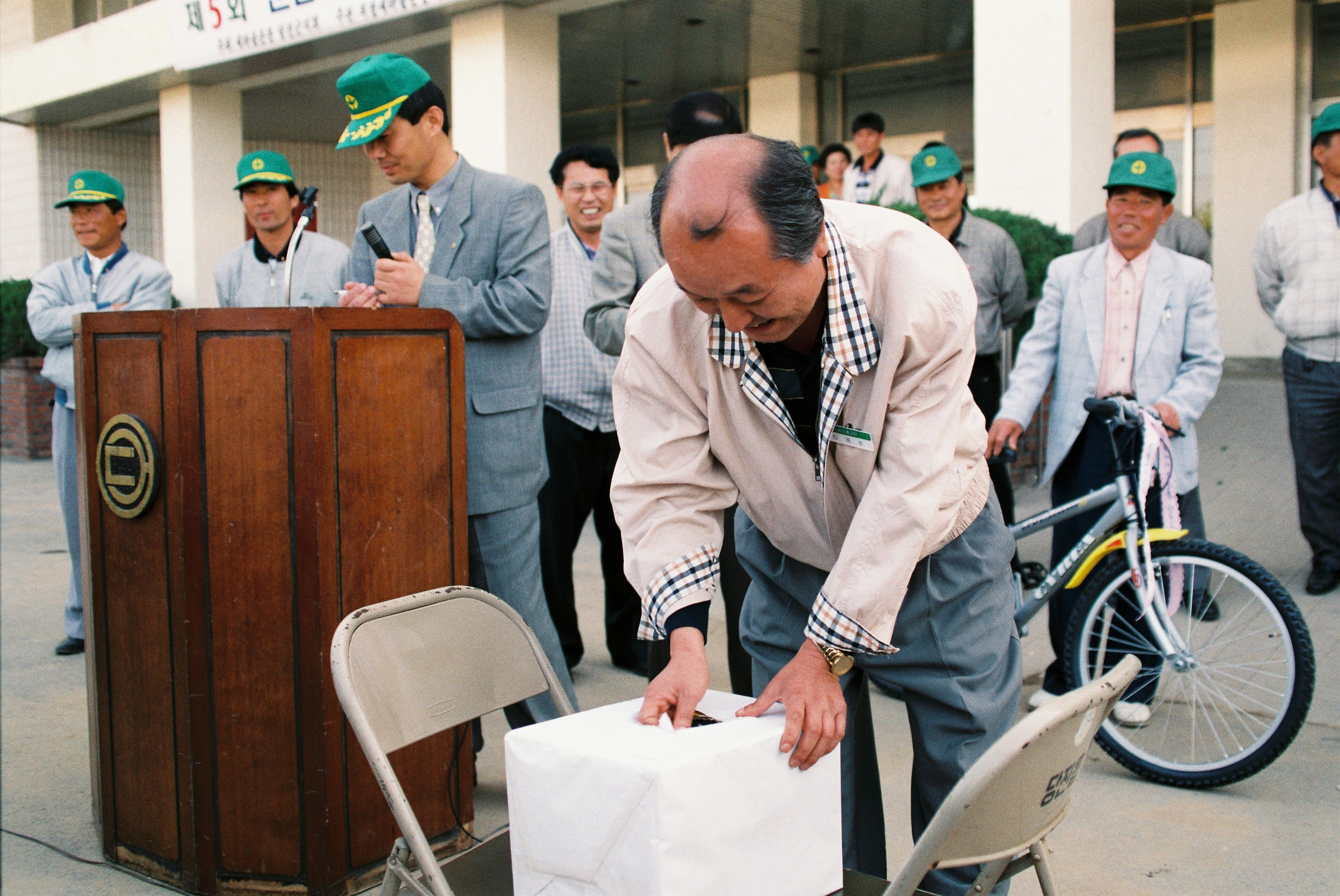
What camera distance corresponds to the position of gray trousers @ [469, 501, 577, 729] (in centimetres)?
316

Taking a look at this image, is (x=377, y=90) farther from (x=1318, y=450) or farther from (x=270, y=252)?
(x=1318, y=450)

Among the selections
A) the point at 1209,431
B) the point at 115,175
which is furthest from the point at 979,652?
the point at 115,175

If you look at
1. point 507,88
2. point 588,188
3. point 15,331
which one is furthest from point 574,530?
point 15,331

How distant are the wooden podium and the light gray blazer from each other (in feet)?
7.05

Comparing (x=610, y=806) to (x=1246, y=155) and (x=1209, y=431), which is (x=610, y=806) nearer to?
(x=1209, y=431)

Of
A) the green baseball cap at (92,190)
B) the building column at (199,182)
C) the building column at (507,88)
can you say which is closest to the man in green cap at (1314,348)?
the green baseball cap at (92,190)

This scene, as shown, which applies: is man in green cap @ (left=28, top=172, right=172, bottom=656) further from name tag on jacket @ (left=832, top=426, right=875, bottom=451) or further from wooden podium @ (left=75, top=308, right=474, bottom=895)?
name tag on jacket @ (left=832, top=426, right=875, bottom=451)

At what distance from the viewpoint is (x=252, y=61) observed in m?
12.7

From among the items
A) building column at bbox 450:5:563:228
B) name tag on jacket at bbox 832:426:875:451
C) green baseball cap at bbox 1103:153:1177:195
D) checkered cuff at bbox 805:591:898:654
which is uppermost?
building column at bbox 450:5:563:228

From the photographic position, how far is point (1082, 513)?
12.6 feet

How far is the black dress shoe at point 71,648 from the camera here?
492 cm

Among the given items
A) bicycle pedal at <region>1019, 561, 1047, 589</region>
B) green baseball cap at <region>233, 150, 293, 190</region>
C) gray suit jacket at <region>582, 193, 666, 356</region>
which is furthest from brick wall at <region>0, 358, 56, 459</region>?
bicycle pedal at <region>1019, 561, 1047, 589</region>

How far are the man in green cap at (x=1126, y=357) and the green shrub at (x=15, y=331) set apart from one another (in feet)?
35.4

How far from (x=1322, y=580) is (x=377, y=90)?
448 cm
